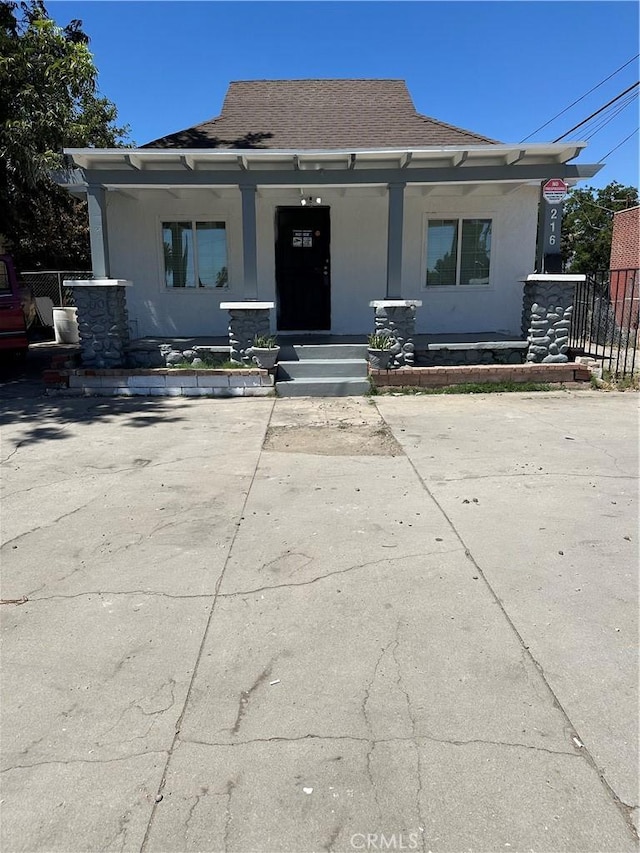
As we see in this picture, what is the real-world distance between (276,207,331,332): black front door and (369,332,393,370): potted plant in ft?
8.96

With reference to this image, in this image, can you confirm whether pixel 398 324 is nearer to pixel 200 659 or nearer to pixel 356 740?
pixel 200 659

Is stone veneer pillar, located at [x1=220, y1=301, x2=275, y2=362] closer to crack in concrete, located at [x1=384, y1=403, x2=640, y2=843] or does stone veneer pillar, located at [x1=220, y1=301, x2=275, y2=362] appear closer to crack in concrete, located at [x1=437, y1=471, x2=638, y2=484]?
crack in concrete, located at [x1=437, y1=471, x2=638, y2=484]

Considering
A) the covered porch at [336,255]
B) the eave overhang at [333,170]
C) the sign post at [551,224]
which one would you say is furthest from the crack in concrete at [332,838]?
the covered porch at [336,255]

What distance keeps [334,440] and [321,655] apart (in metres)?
4.15

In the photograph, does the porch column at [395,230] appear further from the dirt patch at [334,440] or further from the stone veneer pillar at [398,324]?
the dirt patch at [334,440]

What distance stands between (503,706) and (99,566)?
8.77ft

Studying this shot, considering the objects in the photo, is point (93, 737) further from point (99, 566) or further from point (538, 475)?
point (538, 475)

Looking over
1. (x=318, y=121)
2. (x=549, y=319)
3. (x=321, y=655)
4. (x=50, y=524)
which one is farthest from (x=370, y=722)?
(x=318, y=121)

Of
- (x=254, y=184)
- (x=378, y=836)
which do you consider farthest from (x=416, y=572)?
(x=254, y=184)

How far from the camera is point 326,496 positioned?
17.2ft

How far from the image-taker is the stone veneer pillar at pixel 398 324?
9.93 m

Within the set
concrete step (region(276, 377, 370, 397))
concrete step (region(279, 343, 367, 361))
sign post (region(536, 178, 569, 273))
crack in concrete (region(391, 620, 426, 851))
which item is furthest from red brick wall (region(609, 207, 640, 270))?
crack in concrete (region(391, 620, 426, 851))

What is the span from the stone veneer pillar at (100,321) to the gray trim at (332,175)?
168 cm

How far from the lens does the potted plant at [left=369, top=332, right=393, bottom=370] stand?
9.92 metres
